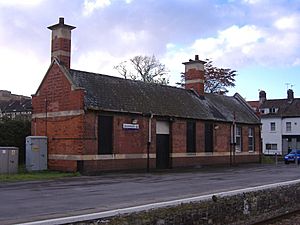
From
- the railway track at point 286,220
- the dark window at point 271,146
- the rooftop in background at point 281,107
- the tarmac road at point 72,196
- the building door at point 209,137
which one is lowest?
the railway track at point 286,220

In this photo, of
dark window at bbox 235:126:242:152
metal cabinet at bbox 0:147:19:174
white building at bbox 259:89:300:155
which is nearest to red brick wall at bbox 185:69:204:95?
dark window at bbox 235:126:242:152

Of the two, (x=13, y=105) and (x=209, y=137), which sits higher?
(x=13, y=105)

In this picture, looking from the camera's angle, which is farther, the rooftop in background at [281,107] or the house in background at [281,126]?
the rooftop in background at [281,107]

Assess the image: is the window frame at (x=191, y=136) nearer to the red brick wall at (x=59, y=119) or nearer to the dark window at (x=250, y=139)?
the dark window at (x=250, y=139)

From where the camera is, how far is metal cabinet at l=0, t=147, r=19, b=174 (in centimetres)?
2434

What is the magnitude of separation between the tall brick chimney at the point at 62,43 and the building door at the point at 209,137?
478 inches

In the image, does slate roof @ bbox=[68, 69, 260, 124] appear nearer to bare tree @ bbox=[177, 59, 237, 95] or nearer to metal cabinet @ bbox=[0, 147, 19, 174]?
metal cabinet @ bbox=[0, 147, 19, 174]

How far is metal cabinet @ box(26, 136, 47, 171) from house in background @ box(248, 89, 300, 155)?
43.5 meters

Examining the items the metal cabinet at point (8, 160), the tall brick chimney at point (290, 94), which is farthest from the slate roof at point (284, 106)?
the metal cabinet at point (8, 160)

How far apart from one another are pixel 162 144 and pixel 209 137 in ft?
17.9

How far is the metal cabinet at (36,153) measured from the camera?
86.3ft

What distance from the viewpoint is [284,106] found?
6819 centimetres

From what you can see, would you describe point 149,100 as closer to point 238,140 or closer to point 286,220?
point 238,140

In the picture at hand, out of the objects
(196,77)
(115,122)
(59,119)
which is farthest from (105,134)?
(196,77)
